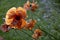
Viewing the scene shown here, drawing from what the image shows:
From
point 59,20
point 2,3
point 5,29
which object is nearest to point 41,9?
point 2,3

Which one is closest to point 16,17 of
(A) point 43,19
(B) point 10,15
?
(B) point 10,15

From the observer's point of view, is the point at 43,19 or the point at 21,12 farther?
the point at 43,19

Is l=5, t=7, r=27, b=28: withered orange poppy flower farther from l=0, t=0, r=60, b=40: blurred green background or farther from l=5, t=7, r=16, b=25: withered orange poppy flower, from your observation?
l=0, t=0, r=60, b=40: blurred green background

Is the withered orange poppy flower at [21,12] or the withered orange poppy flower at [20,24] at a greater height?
the withered orange poppy flower at [21,12]

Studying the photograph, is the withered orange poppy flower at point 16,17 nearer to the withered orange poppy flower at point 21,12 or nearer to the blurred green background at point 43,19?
the withered orange poppy flower at point 21,12

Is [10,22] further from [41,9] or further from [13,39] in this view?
[41,9]

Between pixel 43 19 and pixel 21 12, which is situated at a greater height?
pixel 21 12

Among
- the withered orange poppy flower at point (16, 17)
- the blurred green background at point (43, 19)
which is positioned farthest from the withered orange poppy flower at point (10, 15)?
the blurred green background at point (43, 19)

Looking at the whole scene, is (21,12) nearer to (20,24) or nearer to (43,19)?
(20,24)
